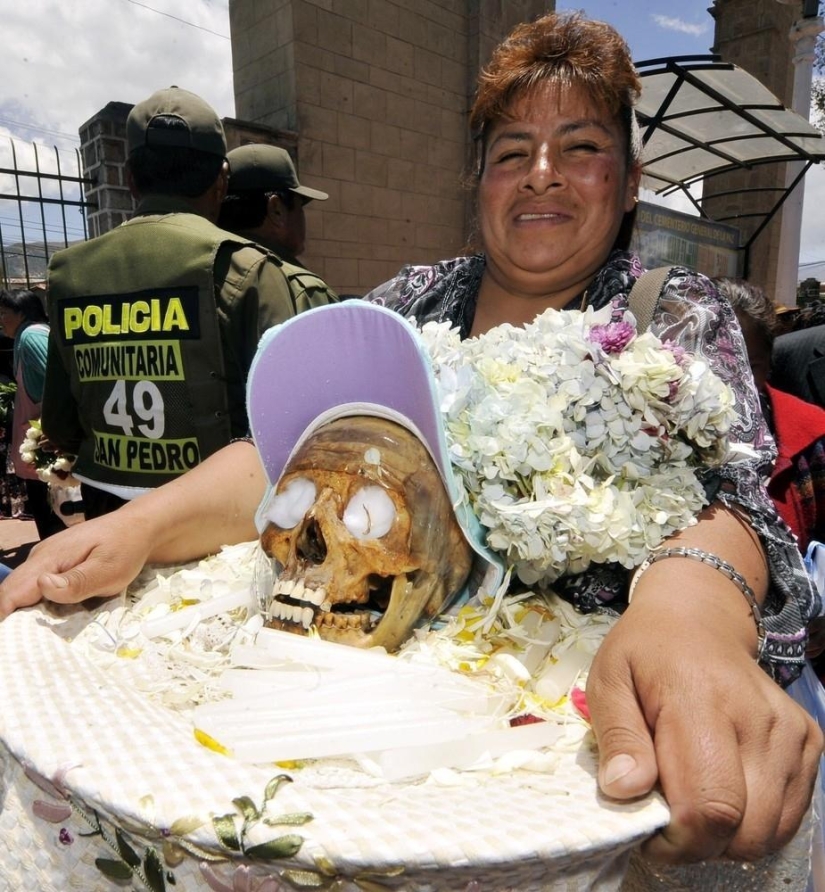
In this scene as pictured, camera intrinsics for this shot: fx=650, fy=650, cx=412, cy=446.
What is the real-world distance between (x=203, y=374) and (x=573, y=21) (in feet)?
4.56

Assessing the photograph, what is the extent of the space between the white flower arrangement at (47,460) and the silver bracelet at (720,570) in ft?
7.40

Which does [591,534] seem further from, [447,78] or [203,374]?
[447,78]

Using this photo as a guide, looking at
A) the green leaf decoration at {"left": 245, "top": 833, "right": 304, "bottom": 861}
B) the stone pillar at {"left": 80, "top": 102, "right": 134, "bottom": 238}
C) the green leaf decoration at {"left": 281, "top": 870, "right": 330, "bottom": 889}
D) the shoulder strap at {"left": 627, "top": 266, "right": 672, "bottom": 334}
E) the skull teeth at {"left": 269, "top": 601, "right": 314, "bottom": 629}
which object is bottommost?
the green leaf decoration at {"left": 281, "top": 870, "right": 330, "bottom": 889}

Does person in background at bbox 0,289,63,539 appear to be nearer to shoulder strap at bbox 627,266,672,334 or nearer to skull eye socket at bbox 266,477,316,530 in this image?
skull eye socket at bbox 266,477,316,530

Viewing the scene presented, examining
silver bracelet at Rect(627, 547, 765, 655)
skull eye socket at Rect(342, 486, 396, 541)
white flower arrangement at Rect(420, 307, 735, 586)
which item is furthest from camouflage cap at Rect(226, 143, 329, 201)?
silver bracelet at Rect(627, 547, 765, 655)

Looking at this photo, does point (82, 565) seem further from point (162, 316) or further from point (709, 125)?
point (709, 125)

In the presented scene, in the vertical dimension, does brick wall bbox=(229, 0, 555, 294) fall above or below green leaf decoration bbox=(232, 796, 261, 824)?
above

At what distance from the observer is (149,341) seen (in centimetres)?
207

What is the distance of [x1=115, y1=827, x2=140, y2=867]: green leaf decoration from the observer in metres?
0.64

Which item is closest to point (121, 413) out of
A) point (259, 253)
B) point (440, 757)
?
point (259, 253)

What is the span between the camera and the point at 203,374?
81.0 inches

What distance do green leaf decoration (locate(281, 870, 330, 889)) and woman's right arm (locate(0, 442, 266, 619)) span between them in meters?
0.66

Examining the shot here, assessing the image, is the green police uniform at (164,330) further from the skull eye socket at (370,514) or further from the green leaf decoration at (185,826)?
the green leaf decoration at (185,826)

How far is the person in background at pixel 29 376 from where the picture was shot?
15.1 ft
